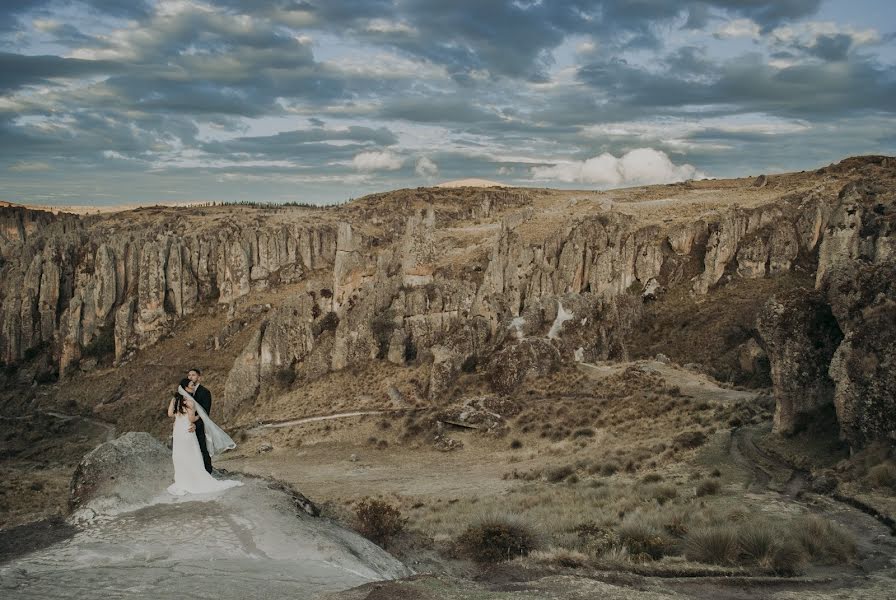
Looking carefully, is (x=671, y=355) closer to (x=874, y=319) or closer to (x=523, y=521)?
(x=874, y=319)

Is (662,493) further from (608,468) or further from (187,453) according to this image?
(187,453)

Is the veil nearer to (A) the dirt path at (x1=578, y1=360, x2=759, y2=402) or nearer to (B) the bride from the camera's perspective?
(B) the bride

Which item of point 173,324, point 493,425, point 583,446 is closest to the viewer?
point 583,446

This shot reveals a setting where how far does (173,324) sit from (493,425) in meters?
60.5

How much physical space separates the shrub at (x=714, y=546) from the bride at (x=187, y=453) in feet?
27.3

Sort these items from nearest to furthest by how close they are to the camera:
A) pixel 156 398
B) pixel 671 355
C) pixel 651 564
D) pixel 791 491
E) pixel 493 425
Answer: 1. pixel 651 564
2. pixel 791 491
3. pixel 493 425
4. pixel 671 355
5. pixel 156 398

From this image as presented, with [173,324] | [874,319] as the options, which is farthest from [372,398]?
[173,324]

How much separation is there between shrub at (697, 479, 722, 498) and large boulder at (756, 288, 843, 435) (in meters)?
4.93

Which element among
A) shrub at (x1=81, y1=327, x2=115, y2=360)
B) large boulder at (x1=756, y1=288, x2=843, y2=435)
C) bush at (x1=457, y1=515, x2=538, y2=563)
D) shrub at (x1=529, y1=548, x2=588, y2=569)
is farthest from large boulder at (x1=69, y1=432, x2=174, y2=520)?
shrub at (x1=81, y1=327, x2=115, y2=360)

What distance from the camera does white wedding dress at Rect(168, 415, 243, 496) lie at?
11234 millimetres

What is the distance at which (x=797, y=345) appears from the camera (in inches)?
742

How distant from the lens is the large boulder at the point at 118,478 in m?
10.5

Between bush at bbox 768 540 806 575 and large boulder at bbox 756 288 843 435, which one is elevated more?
large boulder at bbox 756 288 843 435

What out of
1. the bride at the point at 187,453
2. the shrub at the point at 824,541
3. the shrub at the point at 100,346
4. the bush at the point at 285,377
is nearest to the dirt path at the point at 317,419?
the bush at the point at 285,377
